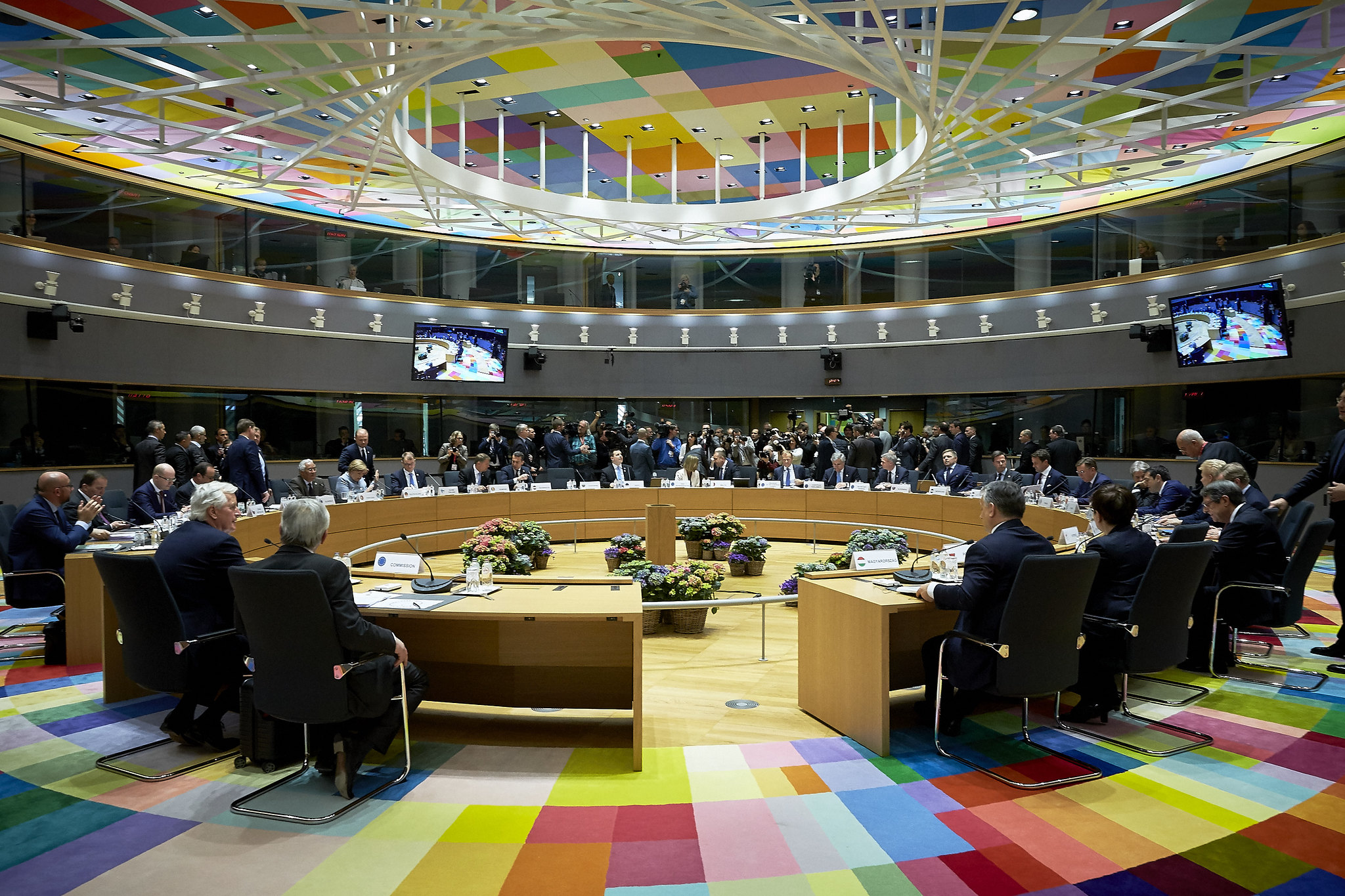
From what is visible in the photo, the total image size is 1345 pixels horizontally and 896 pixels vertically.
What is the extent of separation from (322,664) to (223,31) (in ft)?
27.2

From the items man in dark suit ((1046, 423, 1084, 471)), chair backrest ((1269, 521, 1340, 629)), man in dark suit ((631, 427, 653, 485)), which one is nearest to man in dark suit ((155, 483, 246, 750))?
chair backrest ((1269, 521, 1340, 629))

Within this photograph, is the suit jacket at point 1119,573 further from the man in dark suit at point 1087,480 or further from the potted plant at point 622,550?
the potted plant at point 622,550

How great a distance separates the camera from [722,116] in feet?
34.4

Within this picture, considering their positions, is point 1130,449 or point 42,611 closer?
point 42,611

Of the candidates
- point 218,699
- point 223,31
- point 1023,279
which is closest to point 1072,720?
point 218,699

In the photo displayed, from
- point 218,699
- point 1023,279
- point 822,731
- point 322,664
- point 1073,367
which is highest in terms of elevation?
point 1023,279

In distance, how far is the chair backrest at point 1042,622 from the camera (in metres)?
3.24

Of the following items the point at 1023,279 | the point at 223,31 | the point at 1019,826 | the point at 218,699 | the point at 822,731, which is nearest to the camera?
the point at 1019,826

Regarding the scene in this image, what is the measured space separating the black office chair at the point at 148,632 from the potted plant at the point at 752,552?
5.70 meters

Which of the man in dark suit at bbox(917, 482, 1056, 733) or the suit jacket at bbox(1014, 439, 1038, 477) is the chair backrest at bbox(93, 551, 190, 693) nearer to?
the man in dark suit at bbox(917, 482, 1056, 733)

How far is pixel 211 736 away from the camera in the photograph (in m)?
3.65

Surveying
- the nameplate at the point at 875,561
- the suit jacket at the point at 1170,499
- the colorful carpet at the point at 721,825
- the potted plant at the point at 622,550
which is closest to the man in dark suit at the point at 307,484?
the potted plant at the point at 622,550

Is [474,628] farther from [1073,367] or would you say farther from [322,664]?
[1073,367]

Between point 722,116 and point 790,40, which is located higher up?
point 722,116
